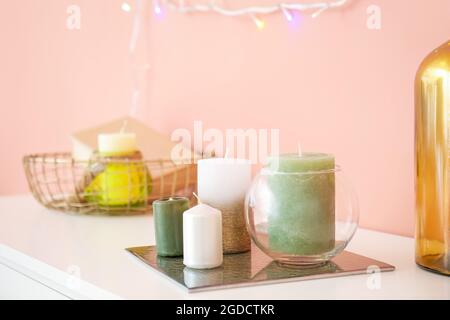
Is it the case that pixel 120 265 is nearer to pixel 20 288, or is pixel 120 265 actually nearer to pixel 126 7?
pixel 20 288

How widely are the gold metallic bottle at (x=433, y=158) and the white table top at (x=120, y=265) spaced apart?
33 millimetres

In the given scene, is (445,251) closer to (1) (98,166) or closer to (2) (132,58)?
(1) (98,166)

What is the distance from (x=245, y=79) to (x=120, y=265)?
0.57m

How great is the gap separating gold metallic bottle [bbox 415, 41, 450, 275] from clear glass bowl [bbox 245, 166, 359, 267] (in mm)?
85

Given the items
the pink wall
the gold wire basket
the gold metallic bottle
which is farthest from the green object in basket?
the gold metallic bottle

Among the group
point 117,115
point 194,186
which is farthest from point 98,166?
point 117,115

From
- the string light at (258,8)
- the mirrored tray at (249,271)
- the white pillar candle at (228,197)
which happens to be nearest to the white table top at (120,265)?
the mirrored tray at (249,271)

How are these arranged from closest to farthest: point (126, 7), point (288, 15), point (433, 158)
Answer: point (433, 158) → point (288, 15) → point (126, 7)

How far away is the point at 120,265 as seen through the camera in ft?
2.86

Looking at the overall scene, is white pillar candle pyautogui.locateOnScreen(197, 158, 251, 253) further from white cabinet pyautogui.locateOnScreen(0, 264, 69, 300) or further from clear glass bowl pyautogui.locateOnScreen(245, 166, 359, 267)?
white cabinet pyautogui.locateOnScreen(0, 264, 69, 300)

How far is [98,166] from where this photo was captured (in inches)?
51.4

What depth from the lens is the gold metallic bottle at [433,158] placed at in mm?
778

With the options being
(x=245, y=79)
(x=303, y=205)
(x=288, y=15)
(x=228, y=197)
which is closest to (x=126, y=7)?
(x=245, y=79)

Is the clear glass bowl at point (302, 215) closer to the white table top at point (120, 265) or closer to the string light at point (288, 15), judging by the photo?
the white table top at point (120, 265)
